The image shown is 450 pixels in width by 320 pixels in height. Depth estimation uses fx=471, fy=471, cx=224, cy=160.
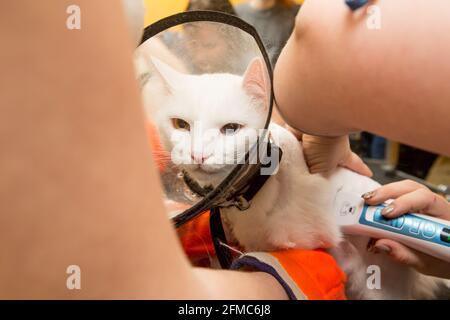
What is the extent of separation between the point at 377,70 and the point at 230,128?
0.17m

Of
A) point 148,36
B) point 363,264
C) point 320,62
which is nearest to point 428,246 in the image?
point 363,264

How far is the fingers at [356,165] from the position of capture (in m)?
0.55

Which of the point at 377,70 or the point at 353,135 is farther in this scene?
the point at 353,135

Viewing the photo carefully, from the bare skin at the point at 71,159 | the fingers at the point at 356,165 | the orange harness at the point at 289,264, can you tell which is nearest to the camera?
the bare skin at the point at 71,159

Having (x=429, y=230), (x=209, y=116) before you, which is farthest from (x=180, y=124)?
(x=429, y=230)

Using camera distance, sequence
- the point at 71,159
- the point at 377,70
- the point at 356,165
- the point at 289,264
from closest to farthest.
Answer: the point at 71,159 → the point at 377,70 → the point at 289,264 → the point at 356,165

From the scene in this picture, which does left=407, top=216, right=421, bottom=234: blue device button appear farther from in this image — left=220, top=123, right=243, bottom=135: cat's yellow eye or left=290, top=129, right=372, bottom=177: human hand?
left=220, top=123, right=243, bottom=135: cat's yellow eye

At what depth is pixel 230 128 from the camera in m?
0.48

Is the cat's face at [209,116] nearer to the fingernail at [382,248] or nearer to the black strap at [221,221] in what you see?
the black strap at [221,221]

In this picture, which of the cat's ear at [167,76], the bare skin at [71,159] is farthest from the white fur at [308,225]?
the bare skin at [71,159]

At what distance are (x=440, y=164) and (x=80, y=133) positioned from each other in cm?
49

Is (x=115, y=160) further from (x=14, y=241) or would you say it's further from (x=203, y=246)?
(x=203, y=246)

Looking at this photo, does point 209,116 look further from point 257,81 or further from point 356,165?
point 356,165

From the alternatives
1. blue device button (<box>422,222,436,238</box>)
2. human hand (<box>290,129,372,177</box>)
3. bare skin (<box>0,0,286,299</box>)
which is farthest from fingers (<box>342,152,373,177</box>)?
bare skin (<box>0,0,286,299</box>)
